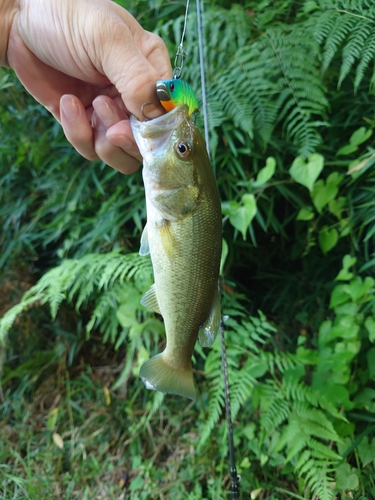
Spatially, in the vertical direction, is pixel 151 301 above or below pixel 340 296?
above

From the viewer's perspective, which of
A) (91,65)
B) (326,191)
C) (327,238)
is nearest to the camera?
(91,65)

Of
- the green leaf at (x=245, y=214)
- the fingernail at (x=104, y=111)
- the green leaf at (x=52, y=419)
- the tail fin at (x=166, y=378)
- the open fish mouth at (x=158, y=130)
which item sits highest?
the open fish mouth at (x=158, y=130)

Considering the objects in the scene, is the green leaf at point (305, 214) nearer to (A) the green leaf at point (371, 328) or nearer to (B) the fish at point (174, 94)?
(A) the green leaf at point (371, 328)

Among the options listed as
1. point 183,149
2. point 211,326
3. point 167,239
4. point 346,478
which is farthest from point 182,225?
point 346,478

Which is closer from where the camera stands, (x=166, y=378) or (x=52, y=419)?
(x=166, y=378)

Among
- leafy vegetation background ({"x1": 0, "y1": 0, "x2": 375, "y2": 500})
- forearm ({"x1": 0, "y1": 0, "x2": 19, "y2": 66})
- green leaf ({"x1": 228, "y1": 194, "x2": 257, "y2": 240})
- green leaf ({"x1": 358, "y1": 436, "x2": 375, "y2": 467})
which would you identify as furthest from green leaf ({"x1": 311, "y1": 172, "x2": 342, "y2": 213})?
forearm ({"x1": 0, "y1": 0, "x2": 19, "y2": 66})

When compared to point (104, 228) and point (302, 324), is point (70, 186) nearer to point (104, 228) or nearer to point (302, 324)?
point (104, 228)

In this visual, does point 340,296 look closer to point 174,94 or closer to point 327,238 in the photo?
point 327,238

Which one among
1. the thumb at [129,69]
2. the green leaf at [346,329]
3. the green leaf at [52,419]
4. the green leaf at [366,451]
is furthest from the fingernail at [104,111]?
the green leaf at [52,419]
